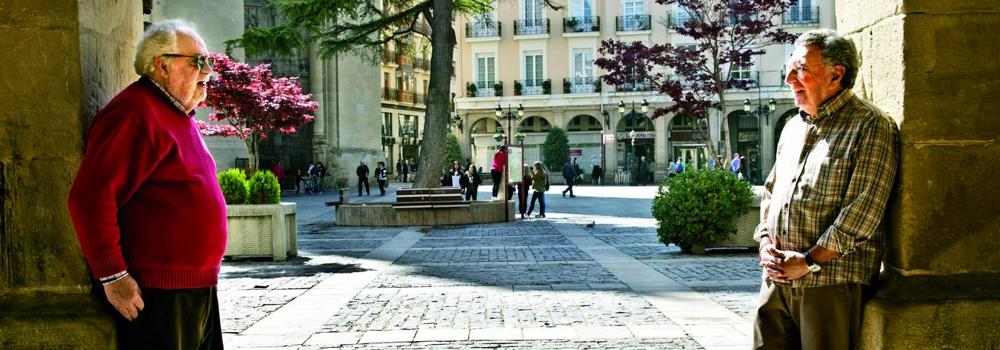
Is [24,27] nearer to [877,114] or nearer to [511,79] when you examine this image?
[877,114]

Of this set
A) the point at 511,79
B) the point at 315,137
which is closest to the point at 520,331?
→ the point at 315,137

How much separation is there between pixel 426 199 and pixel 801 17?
33.3m

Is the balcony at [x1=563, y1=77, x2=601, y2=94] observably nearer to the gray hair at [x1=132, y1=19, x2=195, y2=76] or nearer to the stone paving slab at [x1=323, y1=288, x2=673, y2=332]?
the stone paving slab at [x1=323, y1=288, x2=673, y2=332]

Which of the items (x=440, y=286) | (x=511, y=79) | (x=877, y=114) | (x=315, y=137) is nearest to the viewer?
(x=877, y=114)

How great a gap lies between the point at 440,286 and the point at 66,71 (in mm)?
5343

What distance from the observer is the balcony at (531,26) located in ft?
158

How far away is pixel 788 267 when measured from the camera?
3.03m

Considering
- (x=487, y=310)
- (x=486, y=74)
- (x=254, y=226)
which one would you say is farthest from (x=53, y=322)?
(x=486, y=74)

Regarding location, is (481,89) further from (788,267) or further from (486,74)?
(788,267)

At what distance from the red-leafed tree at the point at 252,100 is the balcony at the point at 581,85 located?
26568mm

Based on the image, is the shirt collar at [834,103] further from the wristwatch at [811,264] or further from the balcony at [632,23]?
the balcony at [632,23]

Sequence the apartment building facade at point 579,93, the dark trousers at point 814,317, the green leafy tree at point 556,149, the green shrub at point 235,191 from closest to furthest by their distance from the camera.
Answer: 1. the dark trousers at point 814,317
2. the green shrub at point 235,191
3. the green leafy tree at point 556,149
4. the apartment building facade at point 579,93

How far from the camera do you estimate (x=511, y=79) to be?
4869 centimetres

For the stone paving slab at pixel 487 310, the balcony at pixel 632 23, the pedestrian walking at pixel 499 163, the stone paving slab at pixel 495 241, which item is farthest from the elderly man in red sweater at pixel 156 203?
the balcony at pixel 632 23
